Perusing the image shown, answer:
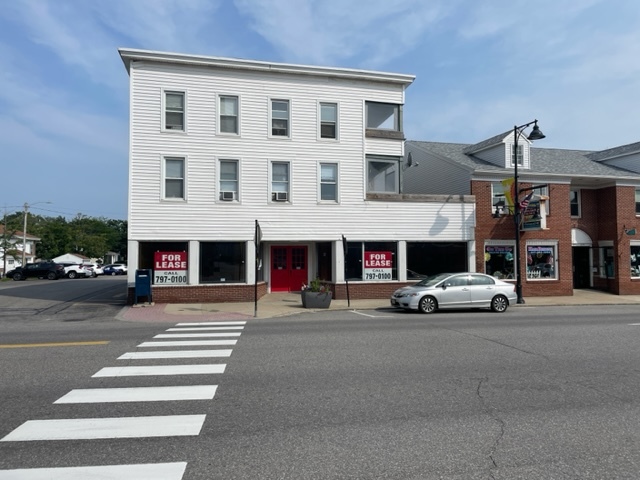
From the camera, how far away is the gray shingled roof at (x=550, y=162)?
24453 mm

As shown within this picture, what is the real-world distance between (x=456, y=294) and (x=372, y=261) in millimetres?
5532

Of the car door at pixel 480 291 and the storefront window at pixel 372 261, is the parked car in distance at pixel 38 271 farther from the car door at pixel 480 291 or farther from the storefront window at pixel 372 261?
the car door at pixel 480 291

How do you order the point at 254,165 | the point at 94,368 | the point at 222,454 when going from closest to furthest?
the point at 222,454, the point at 94,368, the point at 254,165

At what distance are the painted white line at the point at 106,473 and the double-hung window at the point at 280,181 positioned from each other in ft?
57.4

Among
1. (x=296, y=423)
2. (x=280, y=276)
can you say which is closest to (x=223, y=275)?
(x=280, y=276)

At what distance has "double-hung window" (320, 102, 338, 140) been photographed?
2211 cm

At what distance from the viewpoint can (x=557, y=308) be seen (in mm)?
19734

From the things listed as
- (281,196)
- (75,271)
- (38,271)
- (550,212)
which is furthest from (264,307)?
(75,271)

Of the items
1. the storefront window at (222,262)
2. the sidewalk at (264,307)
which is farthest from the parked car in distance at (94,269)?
the sidewalk at (264,307)

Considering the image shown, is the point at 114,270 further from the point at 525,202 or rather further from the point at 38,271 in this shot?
the point at 525,202

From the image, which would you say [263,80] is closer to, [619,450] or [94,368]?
[94,368]

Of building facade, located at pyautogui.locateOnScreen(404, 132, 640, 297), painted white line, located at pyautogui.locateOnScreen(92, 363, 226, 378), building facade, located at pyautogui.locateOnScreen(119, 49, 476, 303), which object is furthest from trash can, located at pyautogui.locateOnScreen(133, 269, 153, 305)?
building facade, located at pyautogui.locateOnScreen(404, 132, 640, 297)

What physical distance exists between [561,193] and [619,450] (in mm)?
22276

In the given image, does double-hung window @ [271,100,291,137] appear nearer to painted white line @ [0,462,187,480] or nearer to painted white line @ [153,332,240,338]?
painted white line @ [153,332,240,338]
